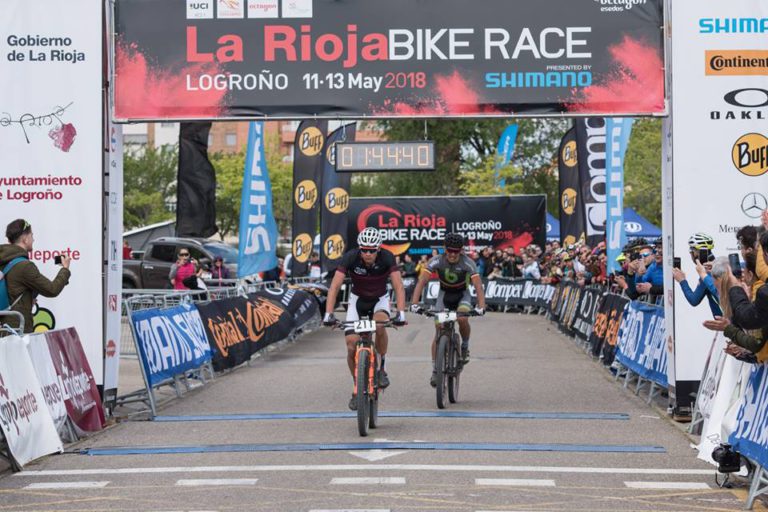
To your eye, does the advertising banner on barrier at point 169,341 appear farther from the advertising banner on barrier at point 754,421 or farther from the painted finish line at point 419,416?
the advertising banner on barrier at point 754,421

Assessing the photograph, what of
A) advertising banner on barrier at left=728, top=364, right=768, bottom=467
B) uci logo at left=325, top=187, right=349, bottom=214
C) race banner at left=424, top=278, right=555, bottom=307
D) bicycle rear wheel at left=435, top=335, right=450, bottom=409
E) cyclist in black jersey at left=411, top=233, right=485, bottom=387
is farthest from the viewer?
race banner at left=424, top=278, right=555, bottom=307

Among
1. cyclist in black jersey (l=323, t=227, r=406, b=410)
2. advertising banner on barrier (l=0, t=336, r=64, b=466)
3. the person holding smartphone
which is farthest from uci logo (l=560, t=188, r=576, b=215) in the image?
advertising banner on barrier (l=0, t=336, r=64, b=466)

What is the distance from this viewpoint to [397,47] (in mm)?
13875

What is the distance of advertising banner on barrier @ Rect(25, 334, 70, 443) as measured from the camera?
11195 mm

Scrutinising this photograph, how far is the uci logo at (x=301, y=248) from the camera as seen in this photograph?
30297 millimetres

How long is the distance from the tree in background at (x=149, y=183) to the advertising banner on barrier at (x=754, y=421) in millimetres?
66898

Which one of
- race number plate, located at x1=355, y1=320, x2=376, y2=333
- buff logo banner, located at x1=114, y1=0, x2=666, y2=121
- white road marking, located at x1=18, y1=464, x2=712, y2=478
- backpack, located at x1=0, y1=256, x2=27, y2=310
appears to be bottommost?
white road marking, located at x1=18, y1=464, x2=712, y2=478

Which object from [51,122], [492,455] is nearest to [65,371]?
[51,122]

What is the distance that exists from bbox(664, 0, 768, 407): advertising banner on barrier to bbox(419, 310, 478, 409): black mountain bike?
250 centimetres

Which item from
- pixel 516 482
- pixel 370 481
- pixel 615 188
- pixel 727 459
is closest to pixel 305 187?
pixel 615 188

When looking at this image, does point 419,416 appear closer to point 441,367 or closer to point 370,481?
point 441,367

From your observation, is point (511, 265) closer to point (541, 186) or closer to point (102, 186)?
point (102, 186)

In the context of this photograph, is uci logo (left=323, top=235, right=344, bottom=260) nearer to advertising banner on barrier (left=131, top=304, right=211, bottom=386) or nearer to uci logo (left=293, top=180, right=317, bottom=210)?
uci logo (left=293, top=180, right=317, bottom=210)

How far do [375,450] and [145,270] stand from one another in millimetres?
27519
